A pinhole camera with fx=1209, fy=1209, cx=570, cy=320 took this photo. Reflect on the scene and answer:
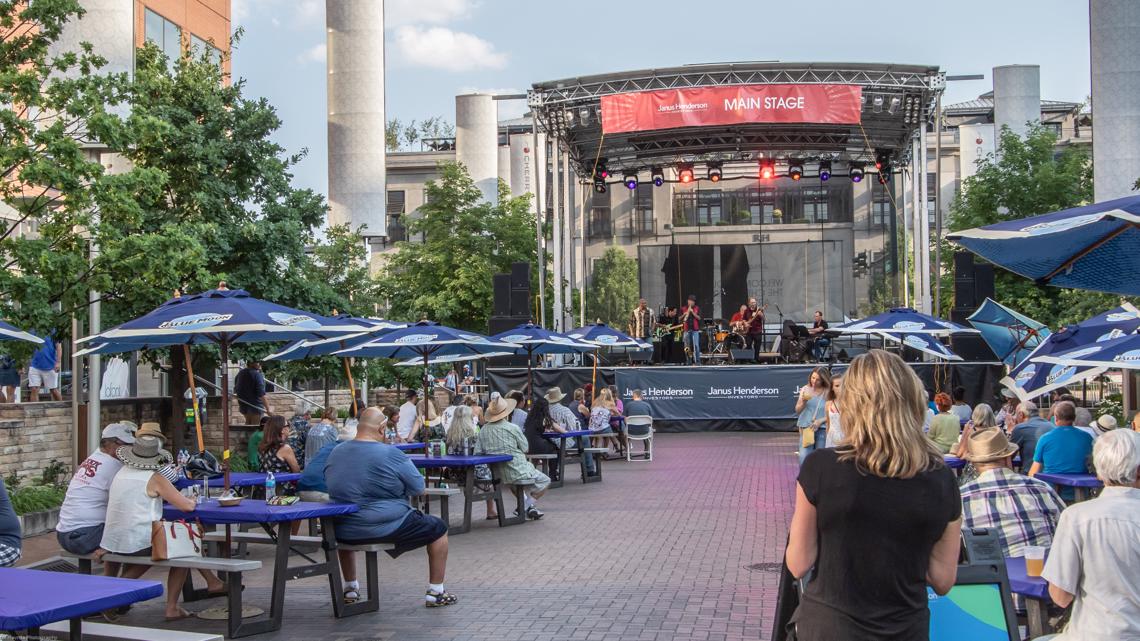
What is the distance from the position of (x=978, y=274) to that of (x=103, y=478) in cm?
2622

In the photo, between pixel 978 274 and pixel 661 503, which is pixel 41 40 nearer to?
pixel 661 503

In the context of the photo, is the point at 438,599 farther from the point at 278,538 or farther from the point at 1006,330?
the point at 1006,330

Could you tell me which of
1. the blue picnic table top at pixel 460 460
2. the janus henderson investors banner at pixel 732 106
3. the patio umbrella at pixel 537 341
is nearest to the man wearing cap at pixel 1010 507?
the blue picnic table top at pixel 460 460

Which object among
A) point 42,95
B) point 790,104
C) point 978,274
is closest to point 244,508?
point 42,95

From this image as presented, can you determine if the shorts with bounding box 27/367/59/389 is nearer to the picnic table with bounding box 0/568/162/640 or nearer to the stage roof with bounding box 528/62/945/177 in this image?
the stage roof with bounding box 528/62/945/177

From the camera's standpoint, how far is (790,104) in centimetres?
2820

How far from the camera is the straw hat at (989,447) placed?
22.4 feet

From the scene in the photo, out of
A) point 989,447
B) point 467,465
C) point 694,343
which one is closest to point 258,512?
point 989,447

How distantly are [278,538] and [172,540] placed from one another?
733 mm

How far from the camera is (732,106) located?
93.0 ft

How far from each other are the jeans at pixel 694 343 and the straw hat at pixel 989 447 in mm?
24077

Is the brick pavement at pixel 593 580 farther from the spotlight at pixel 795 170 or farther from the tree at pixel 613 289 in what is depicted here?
the tree at pixel 613 289

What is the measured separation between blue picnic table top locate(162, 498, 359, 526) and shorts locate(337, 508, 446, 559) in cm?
31

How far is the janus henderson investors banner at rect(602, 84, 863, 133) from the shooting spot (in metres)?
28.0
